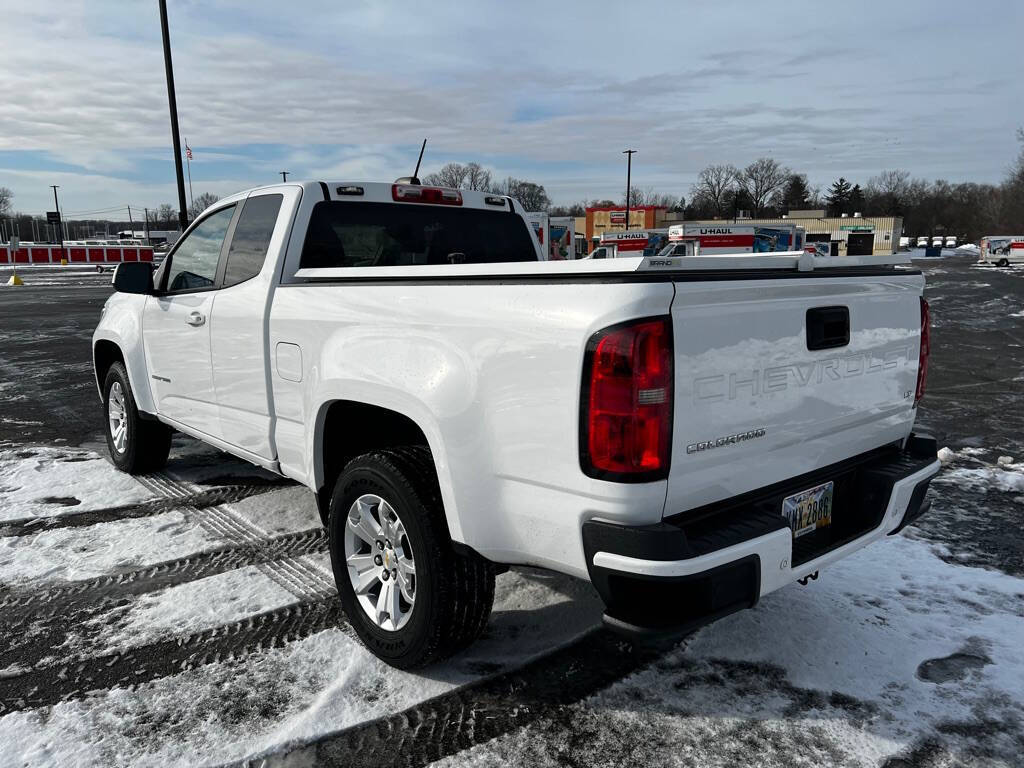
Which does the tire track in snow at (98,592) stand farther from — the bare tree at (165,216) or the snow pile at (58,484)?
the bare tree at (165,216)

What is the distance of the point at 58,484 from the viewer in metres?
5.48

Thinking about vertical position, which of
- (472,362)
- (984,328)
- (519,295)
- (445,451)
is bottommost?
(984,328)

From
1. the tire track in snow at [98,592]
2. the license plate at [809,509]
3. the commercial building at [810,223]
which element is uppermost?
the commercial building at [810,223]

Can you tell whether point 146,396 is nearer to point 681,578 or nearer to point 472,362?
point 472,362

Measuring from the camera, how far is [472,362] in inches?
103

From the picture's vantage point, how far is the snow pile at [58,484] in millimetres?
5008

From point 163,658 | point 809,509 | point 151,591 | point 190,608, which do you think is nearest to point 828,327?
point 809,509

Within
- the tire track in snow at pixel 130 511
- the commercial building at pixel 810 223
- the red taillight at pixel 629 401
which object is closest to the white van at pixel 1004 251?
the commercial building at pixel 810 223

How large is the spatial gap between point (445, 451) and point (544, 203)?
82663 millimetres

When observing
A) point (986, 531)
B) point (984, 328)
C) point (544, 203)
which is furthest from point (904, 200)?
point (986, 531)

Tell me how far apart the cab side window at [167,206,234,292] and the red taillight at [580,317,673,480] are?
2.88 metres

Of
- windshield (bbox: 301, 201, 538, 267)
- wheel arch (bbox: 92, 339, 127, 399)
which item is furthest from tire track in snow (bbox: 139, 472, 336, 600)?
windshield (bbox: 301, 201, 538, 267)

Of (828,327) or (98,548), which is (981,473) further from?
(98,548)

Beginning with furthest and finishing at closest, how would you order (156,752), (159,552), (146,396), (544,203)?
(544,203)
(146,396)
(159,552)
(156,752)
